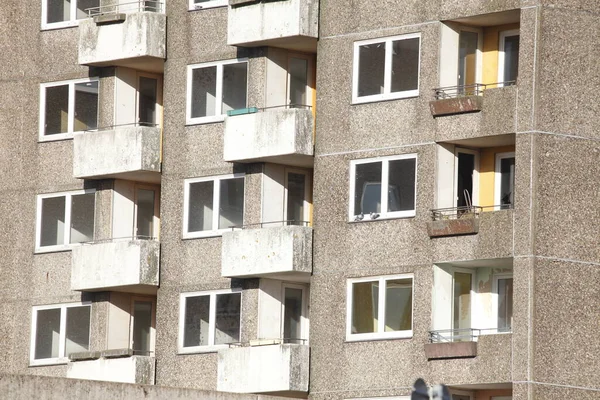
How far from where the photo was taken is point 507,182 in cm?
4888

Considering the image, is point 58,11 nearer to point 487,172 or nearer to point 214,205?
point 214,205

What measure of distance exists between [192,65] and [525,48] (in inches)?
392

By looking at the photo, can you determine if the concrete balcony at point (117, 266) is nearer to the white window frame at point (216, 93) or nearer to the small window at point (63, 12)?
the white window frame at point (216, 93)

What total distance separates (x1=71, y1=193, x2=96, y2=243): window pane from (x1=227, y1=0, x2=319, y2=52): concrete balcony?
20.9ft

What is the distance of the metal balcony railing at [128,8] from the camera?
55438 millimetres

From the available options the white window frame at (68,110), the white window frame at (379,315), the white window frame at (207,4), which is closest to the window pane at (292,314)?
the white window frame at (379,315)

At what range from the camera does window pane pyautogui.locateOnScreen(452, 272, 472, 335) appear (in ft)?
160

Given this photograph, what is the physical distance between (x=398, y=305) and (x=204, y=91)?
8.35m

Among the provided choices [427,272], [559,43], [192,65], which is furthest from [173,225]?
[559,43]

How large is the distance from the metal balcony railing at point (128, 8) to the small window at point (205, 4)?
3.76 ft

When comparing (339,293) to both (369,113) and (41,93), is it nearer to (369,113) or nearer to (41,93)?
(369,113)

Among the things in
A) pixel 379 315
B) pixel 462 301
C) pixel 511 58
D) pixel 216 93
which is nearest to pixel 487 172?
pixel 511 58

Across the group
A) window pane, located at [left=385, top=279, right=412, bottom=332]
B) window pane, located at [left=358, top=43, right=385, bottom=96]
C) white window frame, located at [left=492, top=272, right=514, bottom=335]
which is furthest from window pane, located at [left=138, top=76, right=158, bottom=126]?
white window frame, located at [left=492, top=272, right=514, bottom=335]

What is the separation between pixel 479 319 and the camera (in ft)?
159
